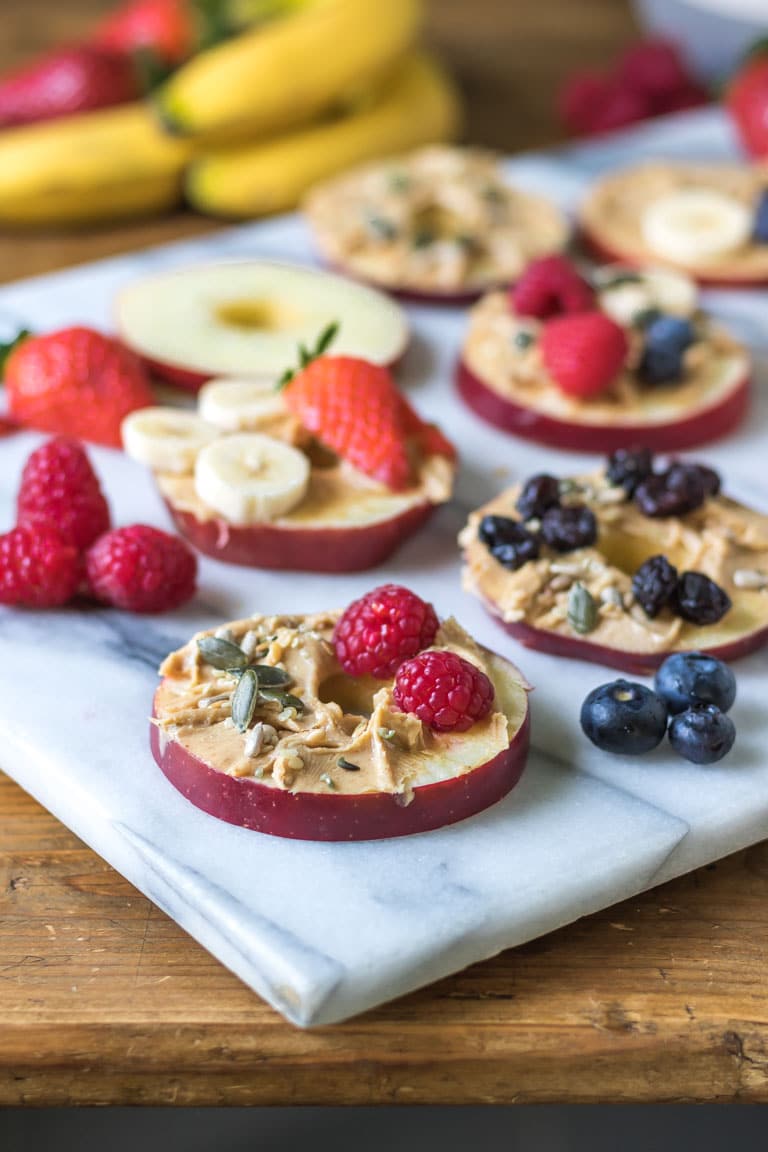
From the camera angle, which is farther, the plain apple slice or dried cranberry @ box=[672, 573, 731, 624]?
dried cranberry @ box=[672, 573, 731, 624]

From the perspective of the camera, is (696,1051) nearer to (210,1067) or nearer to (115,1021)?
(210,1067)

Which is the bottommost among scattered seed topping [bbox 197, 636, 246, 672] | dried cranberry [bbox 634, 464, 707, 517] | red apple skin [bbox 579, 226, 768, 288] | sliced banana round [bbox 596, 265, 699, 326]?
red apple skin [bbox 579, 226, 768, 288]

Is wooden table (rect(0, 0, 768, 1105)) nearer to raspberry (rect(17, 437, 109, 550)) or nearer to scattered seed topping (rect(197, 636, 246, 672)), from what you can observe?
scattered seed topping (rect(197, 636, 246, 672))

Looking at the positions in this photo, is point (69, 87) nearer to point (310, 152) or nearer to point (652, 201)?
point (310, 152)

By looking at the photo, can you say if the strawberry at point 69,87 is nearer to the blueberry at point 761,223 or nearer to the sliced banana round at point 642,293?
the sliced banana round at point 642,293

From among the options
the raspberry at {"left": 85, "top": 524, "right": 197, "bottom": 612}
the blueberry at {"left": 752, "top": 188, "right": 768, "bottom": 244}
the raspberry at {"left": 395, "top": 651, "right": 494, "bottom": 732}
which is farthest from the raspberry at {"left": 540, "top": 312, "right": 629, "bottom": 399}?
the raspberry at {"left": 395, "top": 651, "right": 494, "bottom": 732}

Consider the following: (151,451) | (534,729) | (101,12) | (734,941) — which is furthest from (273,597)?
(101,12)

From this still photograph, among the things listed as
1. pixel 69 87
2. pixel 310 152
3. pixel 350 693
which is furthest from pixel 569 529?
pixel 69 87

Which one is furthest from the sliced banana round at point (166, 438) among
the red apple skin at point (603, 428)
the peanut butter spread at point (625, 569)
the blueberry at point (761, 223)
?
the blueberry at point (761, 223)
